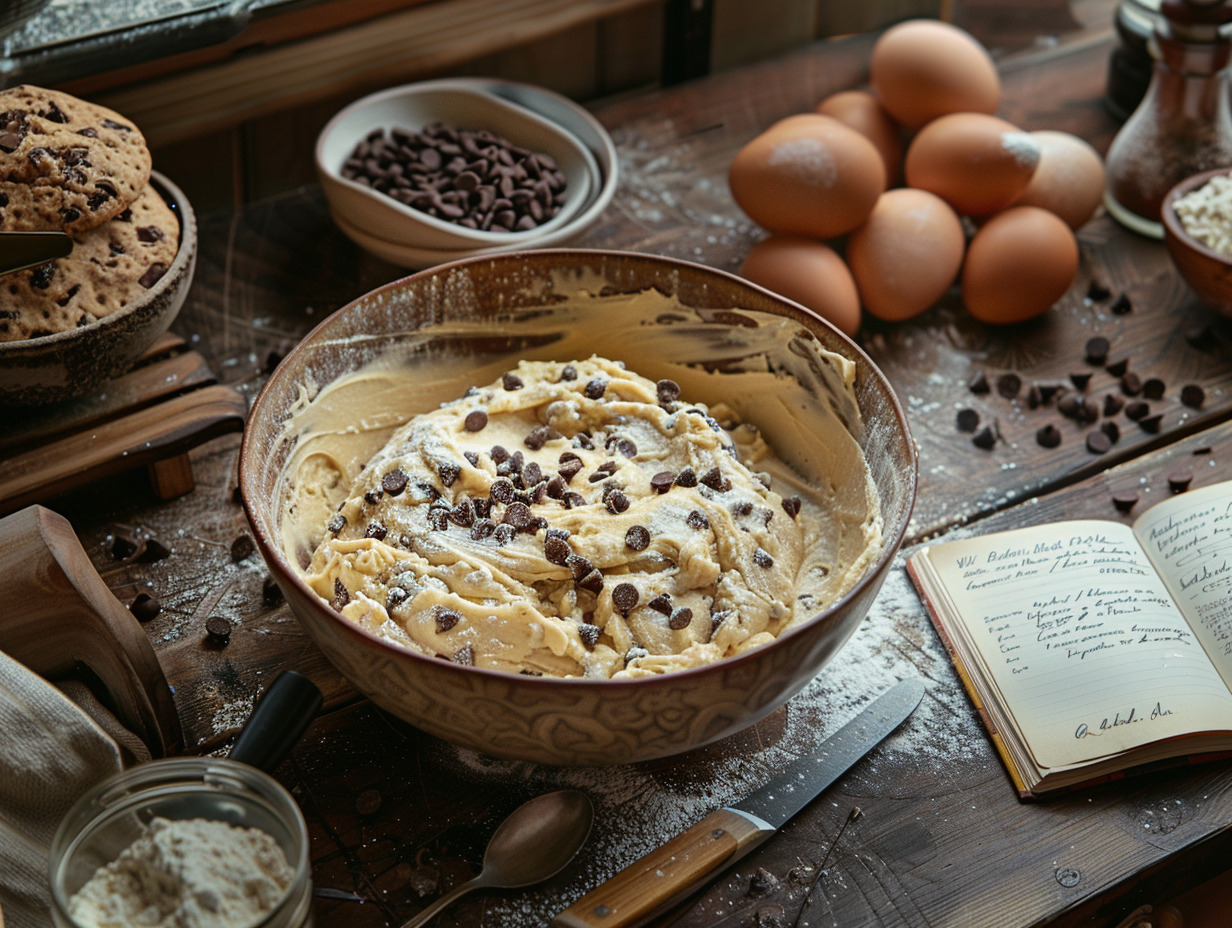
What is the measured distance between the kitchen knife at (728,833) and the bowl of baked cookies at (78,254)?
3.14 feet

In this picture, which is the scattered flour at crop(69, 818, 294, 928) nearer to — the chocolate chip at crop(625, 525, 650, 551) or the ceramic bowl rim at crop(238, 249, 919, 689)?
the ceramic bowl rim at crop(238, 249, 919, 689)

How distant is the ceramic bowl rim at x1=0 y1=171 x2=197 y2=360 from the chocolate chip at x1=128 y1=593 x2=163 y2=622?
352mm

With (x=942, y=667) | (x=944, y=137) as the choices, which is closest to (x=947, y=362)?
(x=944, y=137)

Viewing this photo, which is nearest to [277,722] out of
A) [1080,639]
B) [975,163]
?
[1080,639]

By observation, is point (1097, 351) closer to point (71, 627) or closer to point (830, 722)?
point (830, 722)

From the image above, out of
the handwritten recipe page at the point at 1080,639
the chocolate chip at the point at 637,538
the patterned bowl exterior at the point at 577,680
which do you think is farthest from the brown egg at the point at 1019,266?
the chocolate chip at the point at 637,538

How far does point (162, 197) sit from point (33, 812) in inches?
36.5

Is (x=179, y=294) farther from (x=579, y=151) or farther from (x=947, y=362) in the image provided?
(x=947, y=362)

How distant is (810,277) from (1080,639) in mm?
750

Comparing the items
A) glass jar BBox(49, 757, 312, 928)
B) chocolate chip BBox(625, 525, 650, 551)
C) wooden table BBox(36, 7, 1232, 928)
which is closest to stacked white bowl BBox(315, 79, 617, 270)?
wooden table BBox(36, 7, 1232, 928)

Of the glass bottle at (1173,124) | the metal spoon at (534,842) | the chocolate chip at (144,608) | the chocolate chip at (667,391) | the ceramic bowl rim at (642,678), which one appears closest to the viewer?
the ceramic bowl rim at (642,678)

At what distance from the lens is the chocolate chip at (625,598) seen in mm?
1264

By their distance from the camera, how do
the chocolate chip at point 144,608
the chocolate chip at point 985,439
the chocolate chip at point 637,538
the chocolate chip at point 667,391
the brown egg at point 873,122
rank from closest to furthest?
1. the chocolate chip at point 637,538
2. the chocolate chip at point 144,608
3. the chocolate chip at point 667,391
4. the chocolate chip at point 985,439
5. the brown egg at point 873,122

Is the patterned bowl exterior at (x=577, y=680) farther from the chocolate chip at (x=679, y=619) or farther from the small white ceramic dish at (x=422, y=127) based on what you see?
the small white ceramic dish at (x=422, y=127)
